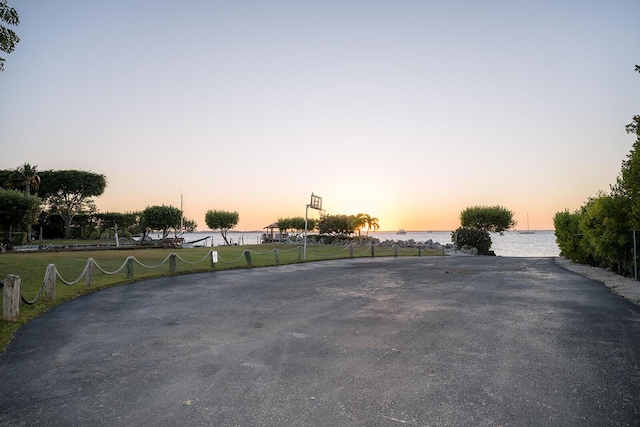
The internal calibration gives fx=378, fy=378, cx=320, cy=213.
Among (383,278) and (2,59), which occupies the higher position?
(2,59)

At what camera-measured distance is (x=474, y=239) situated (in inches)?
1718

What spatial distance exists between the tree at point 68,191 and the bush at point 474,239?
59.5 m

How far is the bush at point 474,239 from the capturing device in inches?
1703

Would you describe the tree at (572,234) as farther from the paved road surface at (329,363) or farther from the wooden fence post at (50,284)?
the wooden fence post at (50,284)

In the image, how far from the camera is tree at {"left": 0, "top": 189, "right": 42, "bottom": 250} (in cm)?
3391

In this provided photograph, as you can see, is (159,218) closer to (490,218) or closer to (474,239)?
(474,239)

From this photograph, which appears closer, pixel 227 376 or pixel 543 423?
pixel 543 423

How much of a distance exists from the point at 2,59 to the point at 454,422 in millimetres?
15705

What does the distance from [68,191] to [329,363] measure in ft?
237

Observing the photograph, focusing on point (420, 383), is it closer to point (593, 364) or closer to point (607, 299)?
point (593, 364)

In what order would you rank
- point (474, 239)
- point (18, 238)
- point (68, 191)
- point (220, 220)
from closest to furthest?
1. point (474, 239)
2. point (18, 238)
3. point (68, 191)
4. point (220, 220)

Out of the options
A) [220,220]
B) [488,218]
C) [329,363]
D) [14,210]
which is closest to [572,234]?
[329,363]

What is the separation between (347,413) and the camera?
13.2 ft

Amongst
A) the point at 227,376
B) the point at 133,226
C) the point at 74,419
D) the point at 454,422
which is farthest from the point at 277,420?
the point at 133,226
